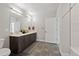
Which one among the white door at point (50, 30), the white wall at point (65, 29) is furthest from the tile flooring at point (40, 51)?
the white door at point (50, 30)

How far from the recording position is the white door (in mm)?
5718

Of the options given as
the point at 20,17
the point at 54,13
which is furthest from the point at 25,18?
the point at 54,13

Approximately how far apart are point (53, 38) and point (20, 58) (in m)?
5.20

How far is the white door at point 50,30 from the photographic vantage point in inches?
225

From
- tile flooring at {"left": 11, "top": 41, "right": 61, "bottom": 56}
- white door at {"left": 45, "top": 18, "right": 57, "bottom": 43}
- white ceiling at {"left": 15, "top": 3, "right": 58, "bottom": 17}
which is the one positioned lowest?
tile flooring at {"left": 11, "top": 41, "right": 61, "bottom": 56}

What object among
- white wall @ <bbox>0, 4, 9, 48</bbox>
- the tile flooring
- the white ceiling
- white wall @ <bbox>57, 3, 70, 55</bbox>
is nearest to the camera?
white wall @ <bbox>57, 3, 70, 55</bbox>

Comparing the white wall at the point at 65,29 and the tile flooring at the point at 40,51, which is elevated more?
the white wall at the point at 65,29

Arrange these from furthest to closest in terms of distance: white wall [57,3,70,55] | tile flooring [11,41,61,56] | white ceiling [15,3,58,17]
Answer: white ceiling [15,3,58,17] < tile flooring [11,41,61,56] < white wall [57,3,70,55]

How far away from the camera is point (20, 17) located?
4039 millimetres

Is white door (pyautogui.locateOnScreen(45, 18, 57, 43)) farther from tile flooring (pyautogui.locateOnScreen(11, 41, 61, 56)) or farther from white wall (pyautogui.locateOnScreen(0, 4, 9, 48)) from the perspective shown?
white wall (pyautogui.locateOnScreen(0, 4, 9, 48))

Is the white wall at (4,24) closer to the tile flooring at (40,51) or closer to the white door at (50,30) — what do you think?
the tile flooring at (40,51)

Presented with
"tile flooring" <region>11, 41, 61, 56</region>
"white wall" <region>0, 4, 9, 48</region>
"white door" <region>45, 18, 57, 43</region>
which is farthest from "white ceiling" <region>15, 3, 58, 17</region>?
"tile flooring" <region>11, 41, 61, 56</region>

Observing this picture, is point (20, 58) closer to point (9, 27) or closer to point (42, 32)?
point (9, 27)

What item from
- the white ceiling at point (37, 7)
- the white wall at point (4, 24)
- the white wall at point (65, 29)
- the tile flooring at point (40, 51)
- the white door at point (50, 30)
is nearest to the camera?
the white wall at point (65, 29)
